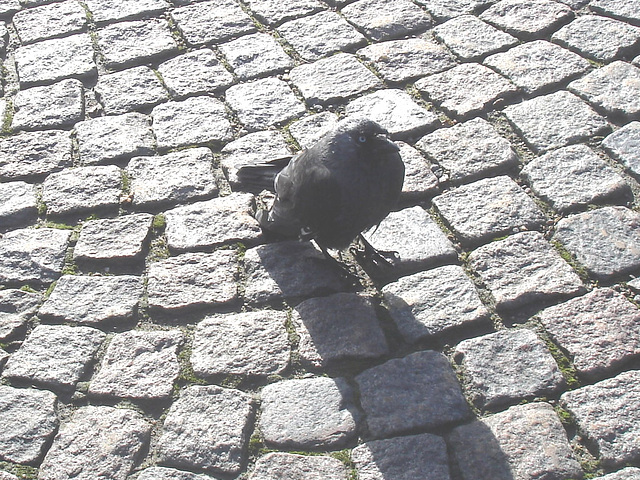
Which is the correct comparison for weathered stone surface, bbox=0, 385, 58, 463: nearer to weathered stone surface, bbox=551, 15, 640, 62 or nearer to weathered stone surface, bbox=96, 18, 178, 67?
weathered stone surface, bbox=96, 18, 178, 67

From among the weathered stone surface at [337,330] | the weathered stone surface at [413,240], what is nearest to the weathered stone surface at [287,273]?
the weathered stone surface at [337,330]

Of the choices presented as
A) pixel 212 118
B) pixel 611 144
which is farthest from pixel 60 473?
pixel 611 144

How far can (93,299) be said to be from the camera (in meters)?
3.94

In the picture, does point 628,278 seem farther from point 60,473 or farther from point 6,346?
point 6,346

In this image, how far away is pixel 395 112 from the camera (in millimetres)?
4961

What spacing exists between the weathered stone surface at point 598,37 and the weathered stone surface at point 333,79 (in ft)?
4.57

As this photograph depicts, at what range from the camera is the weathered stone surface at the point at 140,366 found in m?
3.44

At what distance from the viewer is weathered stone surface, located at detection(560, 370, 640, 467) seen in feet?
9.78

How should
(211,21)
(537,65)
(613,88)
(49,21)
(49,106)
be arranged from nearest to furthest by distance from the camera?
(613,88) < (537,65) < (49,106) < (211,21) < (49,21)

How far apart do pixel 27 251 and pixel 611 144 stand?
134 inches

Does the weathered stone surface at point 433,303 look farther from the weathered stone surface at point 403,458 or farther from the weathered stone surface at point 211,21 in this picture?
the weathered stone surface at point 211,21

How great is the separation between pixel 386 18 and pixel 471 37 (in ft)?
2.29

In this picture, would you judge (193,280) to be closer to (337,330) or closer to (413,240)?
(337,330)

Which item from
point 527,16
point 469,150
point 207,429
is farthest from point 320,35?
point 207,429
